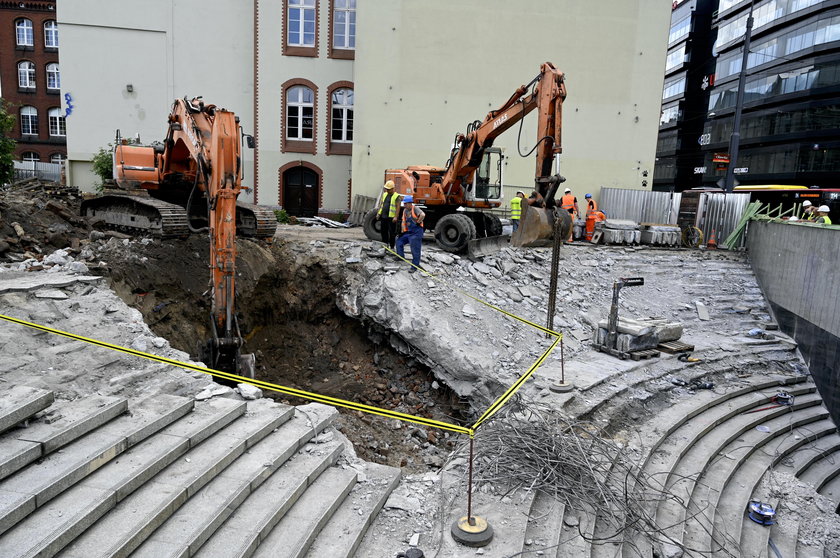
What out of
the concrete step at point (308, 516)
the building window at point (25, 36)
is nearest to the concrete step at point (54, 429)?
the concrete step at point (308, 516)

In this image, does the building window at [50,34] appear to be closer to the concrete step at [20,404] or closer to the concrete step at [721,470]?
the concrete step at [20,404]

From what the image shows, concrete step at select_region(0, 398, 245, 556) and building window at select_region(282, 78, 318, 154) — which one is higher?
building window at select_region(282, 78, 318, 154)

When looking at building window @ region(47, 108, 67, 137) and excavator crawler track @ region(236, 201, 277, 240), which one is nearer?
excavator crawler track @ region(236, 201, 277, 240)

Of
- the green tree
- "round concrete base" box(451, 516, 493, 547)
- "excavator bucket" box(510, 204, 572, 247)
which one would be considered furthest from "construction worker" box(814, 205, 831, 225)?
the green tree

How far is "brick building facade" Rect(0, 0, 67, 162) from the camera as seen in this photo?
36.2 m

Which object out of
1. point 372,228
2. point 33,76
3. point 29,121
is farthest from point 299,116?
point 29,121

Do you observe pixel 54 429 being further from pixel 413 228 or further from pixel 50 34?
pixel 50 34

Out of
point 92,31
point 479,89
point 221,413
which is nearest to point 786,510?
point 221,413

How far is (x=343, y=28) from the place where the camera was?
78.7ft

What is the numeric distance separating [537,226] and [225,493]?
18.0 feet

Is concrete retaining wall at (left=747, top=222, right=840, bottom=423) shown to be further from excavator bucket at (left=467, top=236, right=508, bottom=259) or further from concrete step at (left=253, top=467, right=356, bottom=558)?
concrete step at (left=253, top=467, right=356, bottom=558)

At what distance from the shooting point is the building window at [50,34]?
36.4m

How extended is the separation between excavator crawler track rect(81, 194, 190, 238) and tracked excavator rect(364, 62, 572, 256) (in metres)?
5.17

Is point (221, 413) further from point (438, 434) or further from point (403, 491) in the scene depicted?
point (438, 434)
